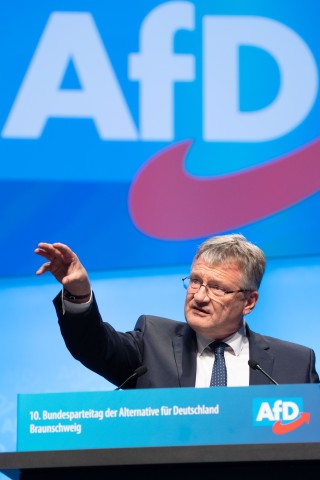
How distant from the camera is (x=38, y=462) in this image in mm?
1798

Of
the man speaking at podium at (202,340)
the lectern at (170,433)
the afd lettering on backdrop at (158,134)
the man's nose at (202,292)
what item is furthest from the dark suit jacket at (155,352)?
the afd lettering on backdrop at (158,134)

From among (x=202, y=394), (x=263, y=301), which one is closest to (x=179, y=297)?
(x=263, y=301)

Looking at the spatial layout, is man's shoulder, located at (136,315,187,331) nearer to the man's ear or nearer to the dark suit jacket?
the dark suit jacket

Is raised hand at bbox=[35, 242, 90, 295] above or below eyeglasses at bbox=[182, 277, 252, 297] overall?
below

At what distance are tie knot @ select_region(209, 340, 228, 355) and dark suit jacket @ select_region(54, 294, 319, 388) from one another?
0.05m

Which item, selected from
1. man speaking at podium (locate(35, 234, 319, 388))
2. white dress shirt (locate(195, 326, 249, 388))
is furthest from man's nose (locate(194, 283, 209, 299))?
white dress shirt (locate(195, 326, 249, 388))

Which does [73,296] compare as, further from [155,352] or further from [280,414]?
[280,414]

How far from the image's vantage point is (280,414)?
1.88m

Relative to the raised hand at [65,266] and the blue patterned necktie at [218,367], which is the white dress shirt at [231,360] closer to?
the blue patterned necktie at [218,367]

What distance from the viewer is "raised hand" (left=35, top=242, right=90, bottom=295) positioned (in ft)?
8.04

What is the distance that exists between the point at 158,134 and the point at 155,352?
1.30 m

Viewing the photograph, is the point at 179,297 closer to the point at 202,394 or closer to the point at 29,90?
the point at 29,90

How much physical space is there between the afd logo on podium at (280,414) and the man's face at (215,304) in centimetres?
92

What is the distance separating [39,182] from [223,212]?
769 millimetres
